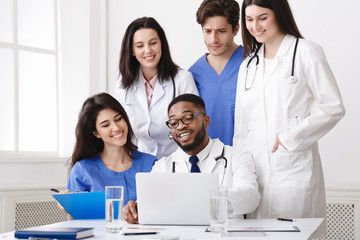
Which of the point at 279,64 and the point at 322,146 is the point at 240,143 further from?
the point at 322,146

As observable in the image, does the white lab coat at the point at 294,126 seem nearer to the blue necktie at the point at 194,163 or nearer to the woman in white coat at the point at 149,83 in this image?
the blue necktie at the point at 194,163

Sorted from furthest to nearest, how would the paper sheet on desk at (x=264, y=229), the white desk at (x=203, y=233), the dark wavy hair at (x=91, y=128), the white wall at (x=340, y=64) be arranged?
the white wall at (x=340, y=64)
the dark wavy hair at (x=91, y=128)
the paper sheet on desk at (x=264, y=229)
the white desk at (x=203, y=233)

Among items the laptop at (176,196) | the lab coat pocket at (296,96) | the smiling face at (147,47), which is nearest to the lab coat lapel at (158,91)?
the smiling face at (147,47)

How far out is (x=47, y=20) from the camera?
13.5 feet

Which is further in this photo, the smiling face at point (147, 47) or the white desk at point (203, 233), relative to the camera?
the smiling face at point (147, 47)

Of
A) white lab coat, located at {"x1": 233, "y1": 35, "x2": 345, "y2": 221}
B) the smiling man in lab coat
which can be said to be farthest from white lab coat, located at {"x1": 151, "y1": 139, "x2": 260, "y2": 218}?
white lab coat, located at {"x1": 233, "y1": 35, "x2": 345, "y2": 221}

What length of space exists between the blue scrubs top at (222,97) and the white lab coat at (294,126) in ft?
1.30

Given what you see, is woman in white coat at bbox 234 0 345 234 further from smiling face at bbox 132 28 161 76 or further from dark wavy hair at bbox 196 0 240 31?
smiling face at bbox 132 28 161 76

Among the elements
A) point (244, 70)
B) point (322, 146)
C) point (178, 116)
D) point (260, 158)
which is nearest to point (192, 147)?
point (178, 116)

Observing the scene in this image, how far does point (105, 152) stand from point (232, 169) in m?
0.72

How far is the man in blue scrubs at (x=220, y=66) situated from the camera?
2.73 meters

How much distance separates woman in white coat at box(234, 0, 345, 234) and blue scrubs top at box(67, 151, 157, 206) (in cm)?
59

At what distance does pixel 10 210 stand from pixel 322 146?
2.12 metres

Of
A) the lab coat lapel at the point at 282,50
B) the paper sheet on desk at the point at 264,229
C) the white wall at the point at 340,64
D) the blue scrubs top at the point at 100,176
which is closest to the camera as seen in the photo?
the paper sheet on desk at the point at 264,229
